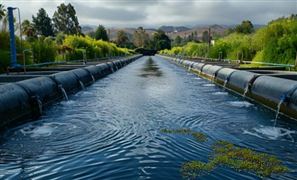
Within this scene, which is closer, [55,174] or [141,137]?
[55,174]

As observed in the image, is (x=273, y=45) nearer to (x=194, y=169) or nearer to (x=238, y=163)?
(x=238, y=163)

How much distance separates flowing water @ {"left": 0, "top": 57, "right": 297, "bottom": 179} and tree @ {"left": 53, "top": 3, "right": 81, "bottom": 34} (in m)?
100

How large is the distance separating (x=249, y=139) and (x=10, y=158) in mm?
5414

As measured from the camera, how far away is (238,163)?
5.88 meters

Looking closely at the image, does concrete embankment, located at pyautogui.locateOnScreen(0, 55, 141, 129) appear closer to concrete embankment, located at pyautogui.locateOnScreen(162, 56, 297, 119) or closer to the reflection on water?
concrete embankment, located at pyautogui.locateOnScreen(162, 56, 297, 119)

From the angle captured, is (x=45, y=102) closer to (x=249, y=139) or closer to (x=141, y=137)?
(x=141, y=137)

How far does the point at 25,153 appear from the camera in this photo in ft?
21.2

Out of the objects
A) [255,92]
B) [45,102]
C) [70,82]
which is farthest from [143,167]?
[70,82]

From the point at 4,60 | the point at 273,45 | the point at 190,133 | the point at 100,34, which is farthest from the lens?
the point at 100,34

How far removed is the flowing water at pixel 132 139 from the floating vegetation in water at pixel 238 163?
17 centimetres

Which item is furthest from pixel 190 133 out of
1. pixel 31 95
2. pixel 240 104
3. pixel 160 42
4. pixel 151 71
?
pixel 160 42

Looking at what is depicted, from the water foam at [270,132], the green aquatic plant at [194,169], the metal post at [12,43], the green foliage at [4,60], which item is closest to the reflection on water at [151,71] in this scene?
the green foliage at [4,60]

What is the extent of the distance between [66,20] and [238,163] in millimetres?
109492

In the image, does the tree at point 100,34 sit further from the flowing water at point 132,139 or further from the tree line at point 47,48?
the flowing water at point 132,139
